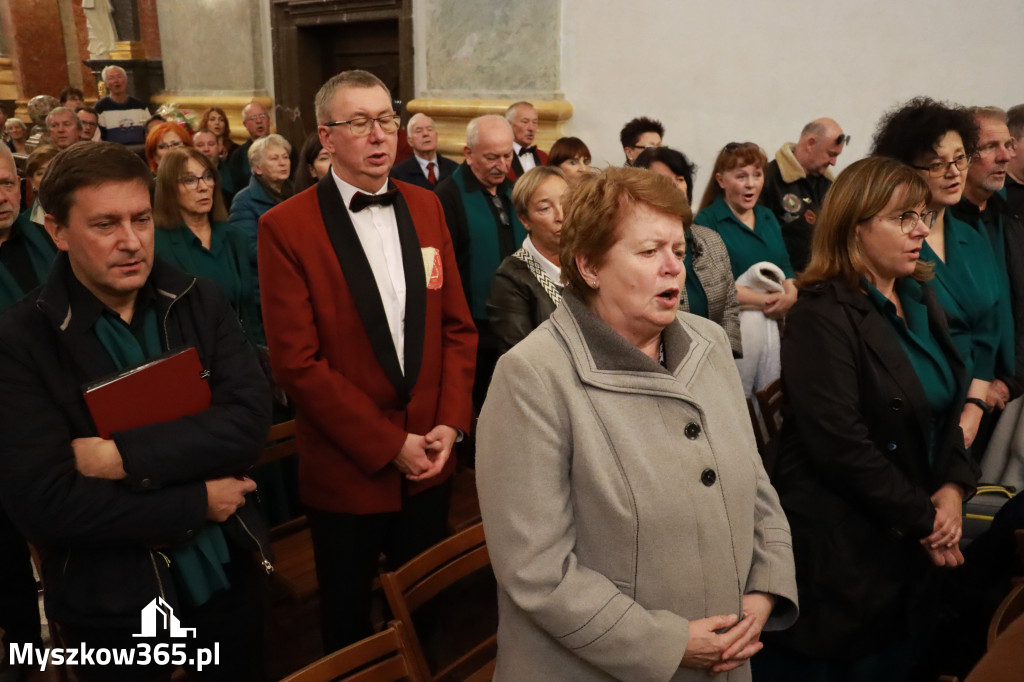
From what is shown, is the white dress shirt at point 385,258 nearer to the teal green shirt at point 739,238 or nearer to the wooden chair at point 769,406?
the wooden chair at point 769,406

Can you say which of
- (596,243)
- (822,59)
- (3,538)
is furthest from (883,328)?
(822,59)

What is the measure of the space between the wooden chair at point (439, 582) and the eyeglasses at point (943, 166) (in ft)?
6.02

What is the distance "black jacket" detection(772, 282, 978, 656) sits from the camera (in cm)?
194

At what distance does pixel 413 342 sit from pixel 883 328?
1231 mm

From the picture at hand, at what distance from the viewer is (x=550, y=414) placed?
1.40 metres

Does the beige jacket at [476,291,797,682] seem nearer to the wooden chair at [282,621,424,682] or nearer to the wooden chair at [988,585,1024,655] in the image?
the wooden chair at [282,621,424,682]

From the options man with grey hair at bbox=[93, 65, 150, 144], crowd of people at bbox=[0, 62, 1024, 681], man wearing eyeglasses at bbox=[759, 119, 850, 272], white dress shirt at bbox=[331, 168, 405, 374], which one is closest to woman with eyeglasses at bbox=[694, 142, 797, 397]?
crowd of people at bbox=[0, 62, 1024, 681]

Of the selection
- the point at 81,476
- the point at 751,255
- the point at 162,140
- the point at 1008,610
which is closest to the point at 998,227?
the point at 751,255

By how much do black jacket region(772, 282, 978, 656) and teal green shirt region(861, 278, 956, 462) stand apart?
0.04 m

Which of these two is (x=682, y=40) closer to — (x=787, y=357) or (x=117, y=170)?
(x=787, y=357)

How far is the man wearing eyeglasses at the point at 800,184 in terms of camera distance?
169 inches

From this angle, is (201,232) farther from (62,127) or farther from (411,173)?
(62,127)

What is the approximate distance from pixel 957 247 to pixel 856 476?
1296 millimetres

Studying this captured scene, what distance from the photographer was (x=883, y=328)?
2.00 m
